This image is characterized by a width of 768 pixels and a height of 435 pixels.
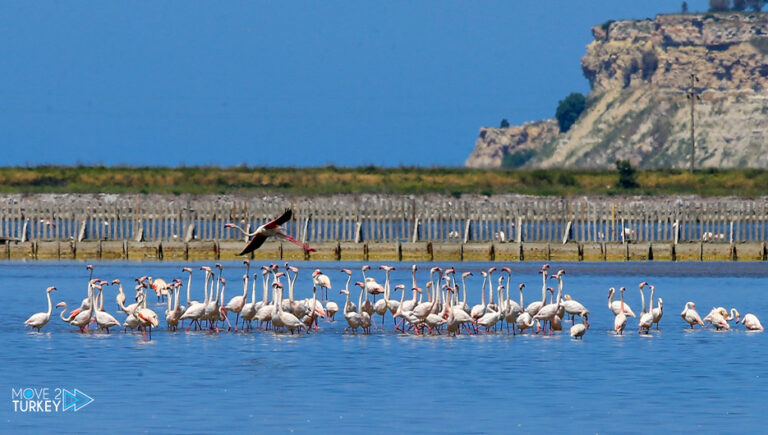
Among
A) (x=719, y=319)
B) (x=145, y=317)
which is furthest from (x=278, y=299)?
(x=719, y=319)

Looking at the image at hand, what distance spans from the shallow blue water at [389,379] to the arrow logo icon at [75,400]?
187mm

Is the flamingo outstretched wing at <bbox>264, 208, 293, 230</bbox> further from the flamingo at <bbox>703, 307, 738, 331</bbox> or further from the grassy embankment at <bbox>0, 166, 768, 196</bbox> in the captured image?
the grassy embankment at <bbox>0, 166, 768, 196</bbox>

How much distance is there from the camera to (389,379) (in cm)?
2292

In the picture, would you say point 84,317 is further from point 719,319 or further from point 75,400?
point 719,319

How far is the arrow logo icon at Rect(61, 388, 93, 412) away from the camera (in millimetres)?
20000

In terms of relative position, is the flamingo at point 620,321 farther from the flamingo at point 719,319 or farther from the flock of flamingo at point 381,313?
the flamingo at point 719,319

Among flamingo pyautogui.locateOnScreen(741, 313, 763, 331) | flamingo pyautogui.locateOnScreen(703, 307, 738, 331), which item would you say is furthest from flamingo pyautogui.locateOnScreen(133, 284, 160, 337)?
flamingo pyautogui.locateOnScreen(741, 313, 763, 331)

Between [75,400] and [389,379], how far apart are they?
5328mm

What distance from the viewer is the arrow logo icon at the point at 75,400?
20.0m

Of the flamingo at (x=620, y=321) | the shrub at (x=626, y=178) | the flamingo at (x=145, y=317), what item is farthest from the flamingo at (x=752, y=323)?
the shrub at (x=626, y=178)

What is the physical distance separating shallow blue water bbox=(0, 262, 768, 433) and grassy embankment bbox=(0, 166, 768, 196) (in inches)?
2142

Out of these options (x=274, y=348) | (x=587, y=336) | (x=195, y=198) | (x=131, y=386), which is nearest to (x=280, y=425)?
(x=131, y=386)

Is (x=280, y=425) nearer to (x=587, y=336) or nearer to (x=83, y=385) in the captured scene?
(x=83, y=385)

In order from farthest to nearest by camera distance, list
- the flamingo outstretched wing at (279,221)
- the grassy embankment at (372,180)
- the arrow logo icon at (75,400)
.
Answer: the grassy embankment at (372,180) < the flamingo outstretched wing at (279,221) < the arrow logo icon at (75,400)
